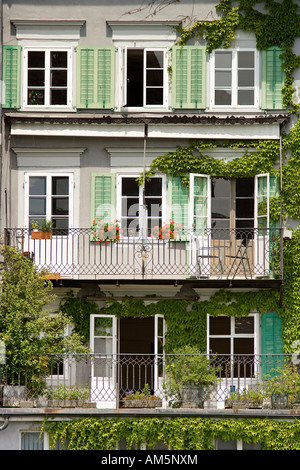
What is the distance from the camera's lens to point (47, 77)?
24.1 m

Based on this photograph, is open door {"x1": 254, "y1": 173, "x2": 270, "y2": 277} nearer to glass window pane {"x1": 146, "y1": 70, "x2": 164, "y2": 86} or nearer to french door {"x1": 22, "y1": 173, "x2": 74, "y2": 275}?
glass window pane {"x1": 146, "y1": 70, "x2": 164, "y2": 86}

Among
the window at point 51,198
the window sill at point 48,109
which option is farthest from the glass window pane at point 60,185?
the window sill at point 48,109

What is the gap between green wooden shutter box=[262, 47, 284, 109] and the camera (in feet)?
78.3

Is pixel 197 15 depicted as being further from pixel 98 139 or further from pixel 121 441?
pixel 121 441

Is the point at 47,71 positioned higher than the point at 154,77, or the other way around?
the point at 47,71

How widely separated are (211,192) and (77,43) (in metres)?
4.87

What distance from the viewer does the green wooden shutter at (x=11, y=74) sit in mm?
23969

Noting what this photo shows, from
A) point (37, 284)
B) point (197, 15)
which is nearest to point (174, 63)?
point (197, 15)

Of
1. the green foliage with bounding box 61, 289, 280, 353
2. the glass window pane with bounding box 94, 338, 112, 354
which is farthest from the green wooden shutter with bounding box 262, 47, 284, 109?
the glass window pane with bounding box 94, 338, 112, 354

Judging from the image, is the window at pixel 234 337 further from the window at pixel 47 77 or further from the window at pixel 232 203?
the window at pixel 47 77

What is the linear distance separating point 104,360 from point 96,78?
22.2 feet

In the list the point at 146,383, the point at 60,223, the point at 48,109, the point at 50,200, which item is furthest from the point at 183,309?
the point at 48,109

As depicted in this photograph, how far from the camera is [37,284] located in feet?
70.4

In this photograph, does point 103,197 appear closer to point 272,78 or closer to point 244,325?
point 244,325
